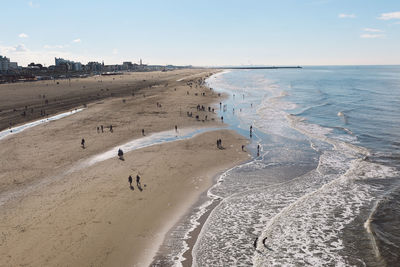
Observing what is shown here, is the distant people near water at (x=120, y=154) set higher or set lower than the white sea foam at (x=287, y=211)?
higher

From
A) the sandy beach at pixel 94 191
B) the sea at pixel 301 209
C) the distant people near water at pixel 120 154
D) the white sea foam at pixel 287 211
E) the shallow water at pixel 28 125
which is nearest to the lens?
the sandy beach at pixel 94 191

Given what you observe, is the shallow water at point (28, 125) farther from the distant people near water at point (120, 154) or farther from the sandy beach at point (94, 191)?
the distant people near water at point (120, 154)

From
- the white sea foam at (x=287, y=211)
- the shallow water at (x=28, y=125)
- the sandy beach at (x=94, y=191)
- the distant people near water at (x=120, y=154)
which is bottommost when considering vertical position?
the white sea foam at (x=287, y=211)

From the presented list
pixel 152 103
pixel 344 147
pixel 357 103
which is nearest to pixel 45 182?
pixel 344 147

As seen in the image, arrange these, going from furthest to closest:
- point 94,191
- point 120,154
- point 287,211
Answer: point 120,154 → point 94,191 → point 287,211

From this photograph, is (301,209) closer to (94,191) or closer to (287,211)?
(287,211)

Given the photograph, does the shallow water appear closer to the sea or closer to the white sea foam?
the sea

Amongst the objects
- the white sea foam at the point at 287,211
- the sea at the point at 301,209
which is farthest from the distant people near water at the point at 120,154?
the white sea foam at the point at 287,211

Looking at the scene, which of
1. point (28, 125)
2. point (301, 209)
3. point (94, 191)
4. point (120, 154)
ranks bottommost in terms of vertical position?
point (301, 209)

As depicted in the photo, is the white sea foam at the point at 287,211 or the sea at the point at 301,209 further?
the white sea foam at the point at 287,211

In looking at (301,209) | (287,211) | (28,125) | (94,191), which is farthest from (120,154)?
(28,125)
